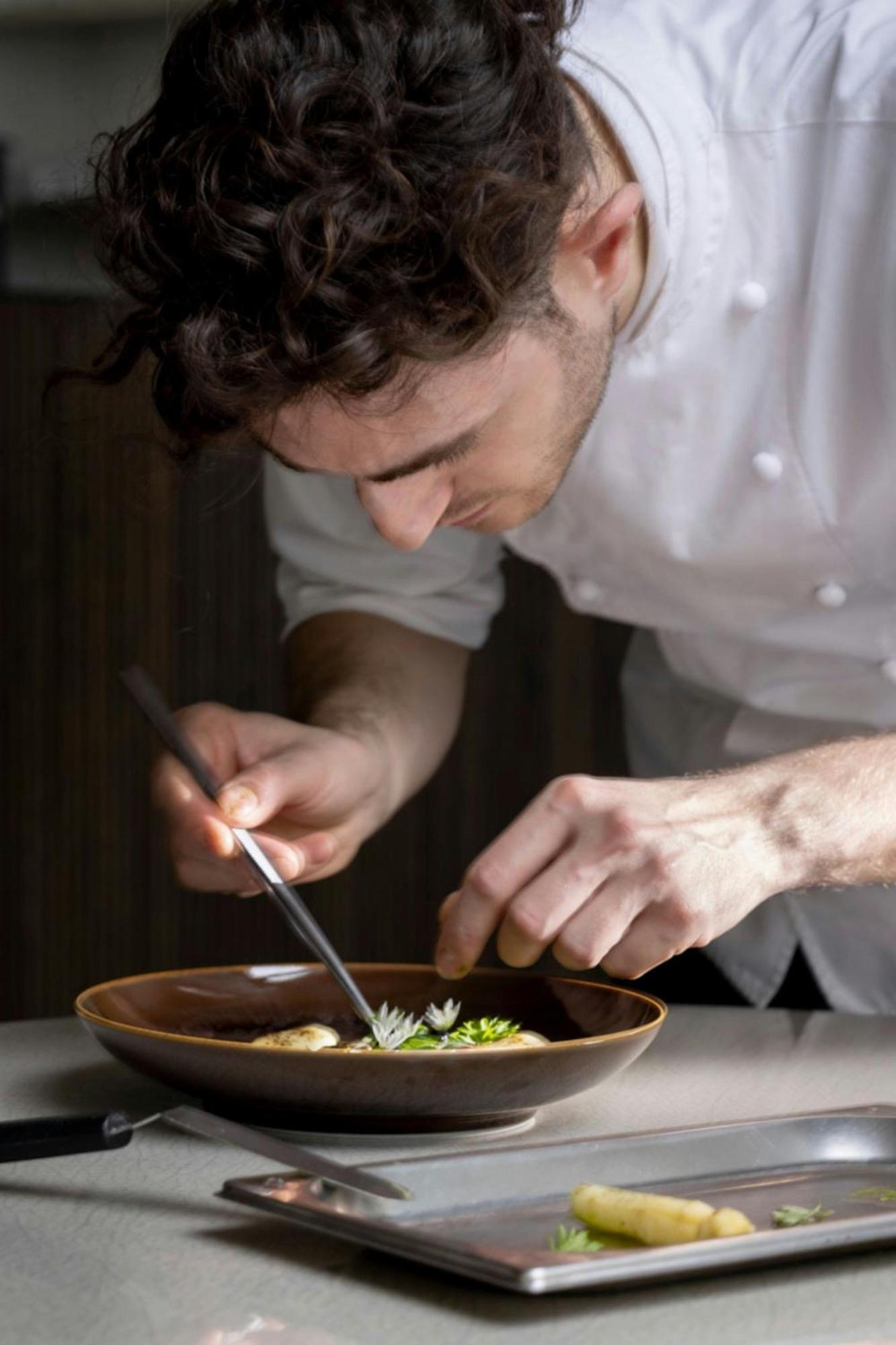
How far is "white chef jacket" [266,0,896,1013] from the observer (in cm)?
127

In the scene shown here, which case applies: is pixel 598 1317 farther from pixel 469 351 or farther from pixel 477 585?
pixel 477 585

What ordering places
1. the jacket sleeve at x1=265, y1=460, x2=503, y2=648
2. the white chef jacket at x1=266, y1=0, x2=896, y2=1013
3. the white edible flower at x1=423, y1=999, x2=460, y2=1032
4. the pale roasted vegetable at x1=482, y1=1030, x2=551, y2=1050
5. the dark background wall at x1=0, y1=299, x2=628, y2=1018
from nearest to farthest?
the pale roasted vegetable at x1=482, y1=1030, x2=551, y2=1050 → the white edible flower at x1=423, y1=999, x2=460, y2=1032 → the white chef jacket at x1=266, y1=0, x2=896, y2=1013 → the jacket sleeve at x1=265, y1=460, x2=503, y2=648 → the dark background wall at x1=0, y1=299, x2=628, y2=1018

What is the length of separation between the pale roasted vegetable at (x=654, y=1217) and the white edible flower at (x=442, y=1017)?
317 millimetres

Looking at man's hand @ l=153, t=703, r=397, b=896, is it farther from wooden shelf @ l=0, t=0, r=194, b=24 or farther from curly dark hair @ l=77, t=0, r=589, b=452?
wooden shelf @ l=0, t=0, r=194, b=24

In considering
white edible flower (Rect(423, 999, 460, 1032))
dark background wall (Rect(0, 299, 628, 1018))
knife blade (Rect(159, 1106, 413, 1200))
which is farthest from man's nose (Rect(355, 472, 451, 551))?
dark background wall (Rect(0, 299, 628, 1018))

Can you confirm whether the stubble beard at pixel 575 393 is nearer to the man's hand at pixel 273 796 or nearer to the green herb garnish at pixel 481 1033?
the man's hand at pixel 273 796

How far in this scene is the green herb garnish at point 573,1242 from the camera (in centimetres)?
67

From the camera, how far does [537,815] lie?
0.96 meters

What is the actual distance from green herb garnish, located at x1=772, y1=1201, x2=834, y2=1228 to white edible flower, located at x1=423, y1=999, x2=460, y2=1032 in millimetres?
320

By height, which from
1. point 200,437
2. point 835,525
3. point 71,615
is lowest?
point 71,615

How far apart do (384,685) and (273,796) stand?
335 mm

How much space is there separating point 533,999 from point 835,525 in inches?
18.1

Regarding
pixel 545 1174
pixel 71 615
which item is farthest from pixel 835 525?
pixel 71 615

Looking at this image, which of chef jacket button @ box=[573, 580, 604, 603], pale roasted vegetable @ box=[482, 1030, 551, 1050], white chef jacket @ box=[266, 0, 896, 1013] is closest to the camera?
pale roasted vegetable @ box=[482, 1030, 551, 1050]
